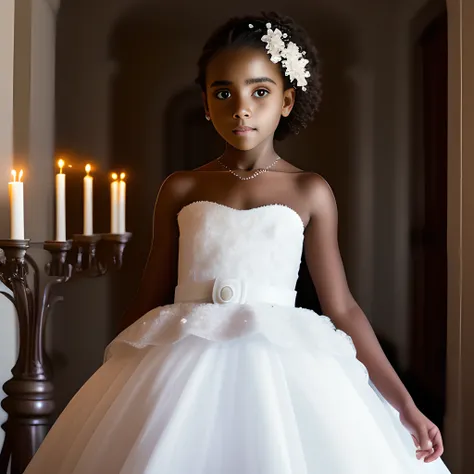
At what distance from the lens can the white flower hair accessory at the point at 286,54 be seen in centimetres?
105

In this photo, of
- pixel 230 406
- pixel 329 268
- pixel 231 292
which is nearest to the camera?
pixel 230 406

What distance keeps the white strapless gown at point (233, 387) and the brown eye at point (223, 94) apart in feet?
0.52

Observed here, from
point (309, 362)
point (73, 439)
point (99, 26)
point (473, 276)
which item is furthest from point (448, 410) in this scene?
point (99, 26)

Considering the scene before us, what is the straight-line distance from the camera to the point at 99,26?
1186 mm

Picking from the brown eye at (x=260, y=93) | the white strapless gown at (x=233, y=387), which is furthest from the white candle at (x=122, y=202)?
the brown eye at (x=260, y=93)

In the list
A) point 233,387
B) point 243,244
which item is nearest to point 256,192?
point 243,244

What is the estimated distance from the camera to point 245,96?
1.04 m

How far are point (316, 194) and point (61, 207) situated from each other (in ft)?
1.32

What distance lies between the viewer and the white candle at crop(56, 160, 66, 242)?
1155mm

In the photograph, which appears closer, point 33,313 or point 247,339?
point 247,339

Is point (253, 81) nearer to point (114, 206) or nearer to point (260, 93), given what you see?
point (260, 93)

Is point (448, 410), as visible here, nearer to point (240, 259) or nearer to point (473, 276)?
point (473, 276)

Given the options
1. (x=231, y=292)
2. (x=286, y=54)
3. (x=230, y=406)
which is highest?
(x=286, y=54)

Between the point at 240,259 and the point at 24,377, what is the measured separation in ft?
1.34
